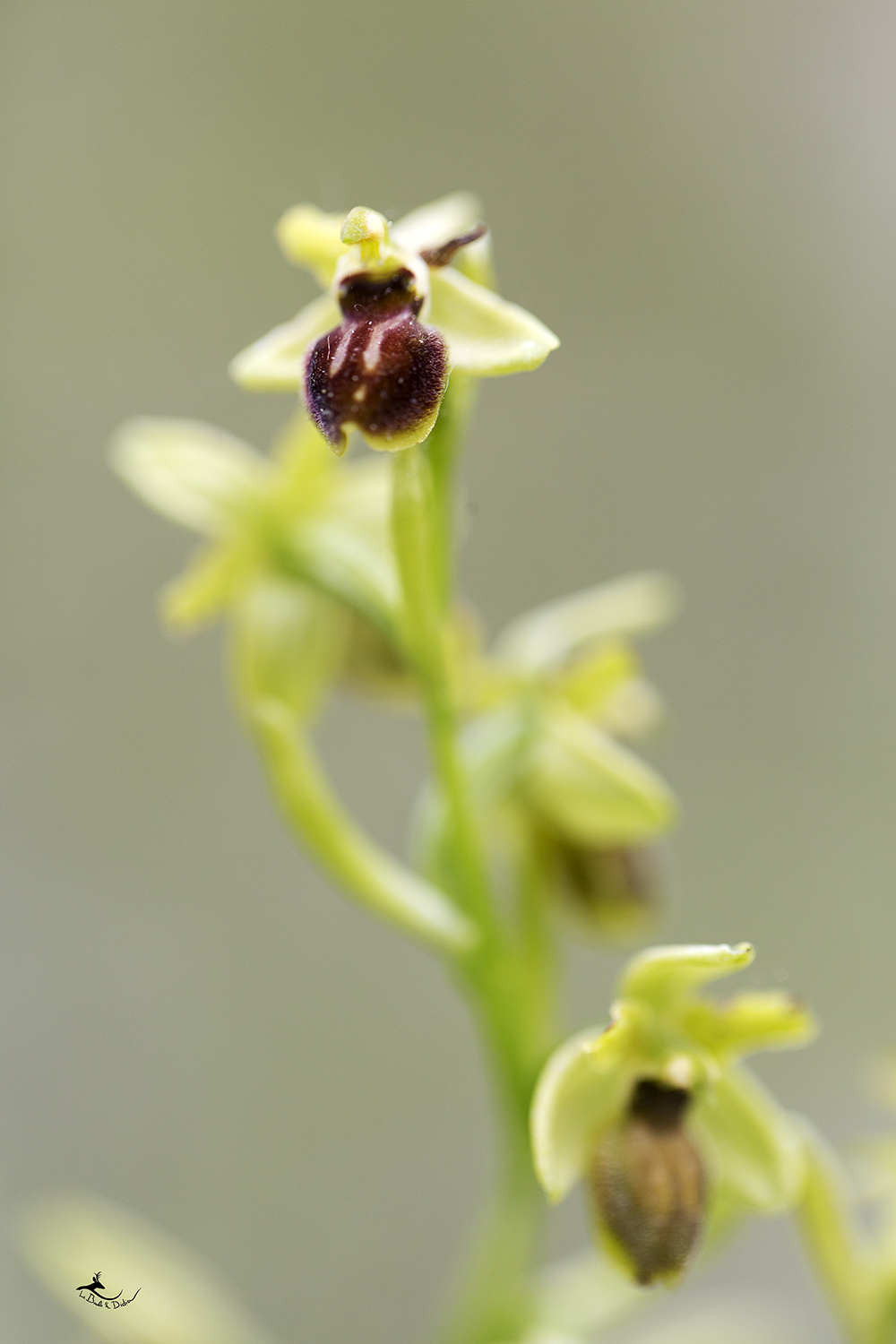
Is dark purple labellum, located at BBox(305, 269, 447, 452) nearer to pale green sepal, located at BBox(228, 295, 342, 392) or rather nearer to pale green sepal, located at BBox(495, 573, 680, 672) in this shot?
pale green sepal, located at BBox(228, 295, 342, 392)

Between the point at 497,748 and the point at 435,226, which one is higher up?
the point at 435,226

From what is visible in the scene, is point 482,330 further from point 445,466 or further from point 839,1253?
point 839,1253

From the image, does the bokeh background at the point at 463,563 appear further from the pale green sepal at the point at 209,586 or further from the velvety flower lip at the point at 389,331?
the velvety flower lip at the point at 389,331

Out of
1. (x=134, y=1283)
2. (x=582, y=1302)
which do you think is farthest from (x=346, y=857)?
(x=134, y=1283)

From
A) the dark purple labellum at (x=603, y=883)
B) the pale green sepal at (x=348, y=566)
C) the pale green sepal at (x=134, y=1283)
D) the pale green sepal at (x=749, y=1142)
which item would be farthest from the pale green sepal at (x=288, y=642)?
the pale green sepal at (x=134, y=1283)

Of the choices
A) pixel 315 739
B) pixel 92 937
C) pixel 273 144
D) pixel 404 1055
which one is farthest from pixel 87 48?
pixel 404 1055

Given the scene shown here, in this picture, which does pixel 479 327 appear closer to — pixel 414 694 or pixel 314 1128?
pixel 414 694

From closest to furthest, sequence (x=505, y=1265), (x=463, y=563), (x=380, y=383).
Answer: (x=380, y=383) < (x=505, y=1265) < (x=463, y=563)

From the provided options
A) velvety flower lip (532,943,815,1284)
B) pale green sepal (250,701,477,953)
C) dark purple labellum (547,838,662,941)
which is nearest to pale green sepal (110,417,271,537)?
pale green sepal (250,701,477,953)
